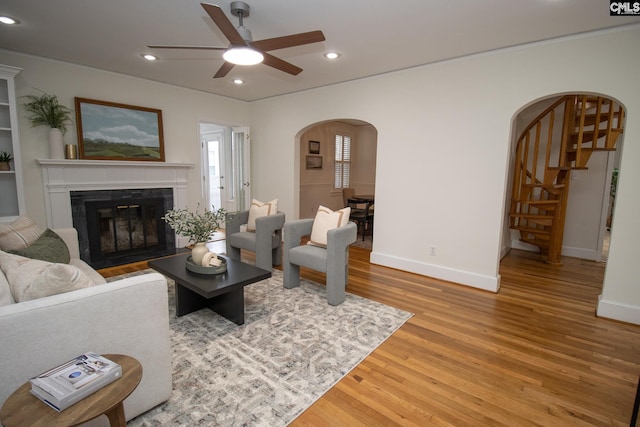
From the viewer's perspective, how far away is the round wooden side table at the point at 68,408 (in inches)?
41.0

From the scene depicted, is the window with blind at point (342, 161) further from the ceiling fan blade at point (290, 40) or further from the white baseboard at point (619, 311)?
the white baseboard at point (619, 311)

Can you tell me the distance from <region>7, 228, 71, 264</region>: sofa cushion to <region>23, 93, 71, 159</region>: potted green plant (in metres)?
2.01

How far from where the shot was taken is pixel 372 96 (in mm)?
4387

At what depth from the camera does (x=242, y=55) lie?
2.53 metres

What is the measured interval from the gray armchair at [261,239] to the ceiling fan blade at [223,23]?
82.4 inches

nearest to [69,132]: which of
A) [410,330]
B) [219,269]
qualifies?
[219,269]

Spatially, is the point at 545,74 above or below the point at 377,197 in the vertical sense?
above

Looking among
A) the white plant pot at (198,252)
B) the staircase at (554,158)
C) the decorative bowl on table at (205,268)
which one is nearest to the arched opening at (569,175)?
the staircase at (554,158)

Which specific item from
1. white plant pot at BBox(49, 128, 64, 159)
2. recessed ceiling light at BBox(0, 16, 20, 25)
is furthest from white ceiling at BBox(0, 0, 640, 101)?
white plant pot at BBox(49, 128, 64, 159)

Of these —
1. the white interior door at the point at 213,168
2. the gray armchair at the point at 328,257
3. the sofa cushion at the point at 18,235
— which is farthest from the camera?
the white interior door at the point at 213,168

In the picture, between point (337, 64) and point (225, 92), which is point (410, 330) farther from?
point (225, 92)

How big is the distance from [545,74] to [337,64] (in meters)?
2.21

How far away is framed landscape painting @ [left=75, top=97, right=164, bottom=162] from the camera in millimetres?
4266

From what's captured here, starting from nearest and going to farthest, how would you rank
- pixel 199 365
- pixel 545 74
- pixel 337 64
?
pixel 199 365, pixel 545 74, pixel 337 64
